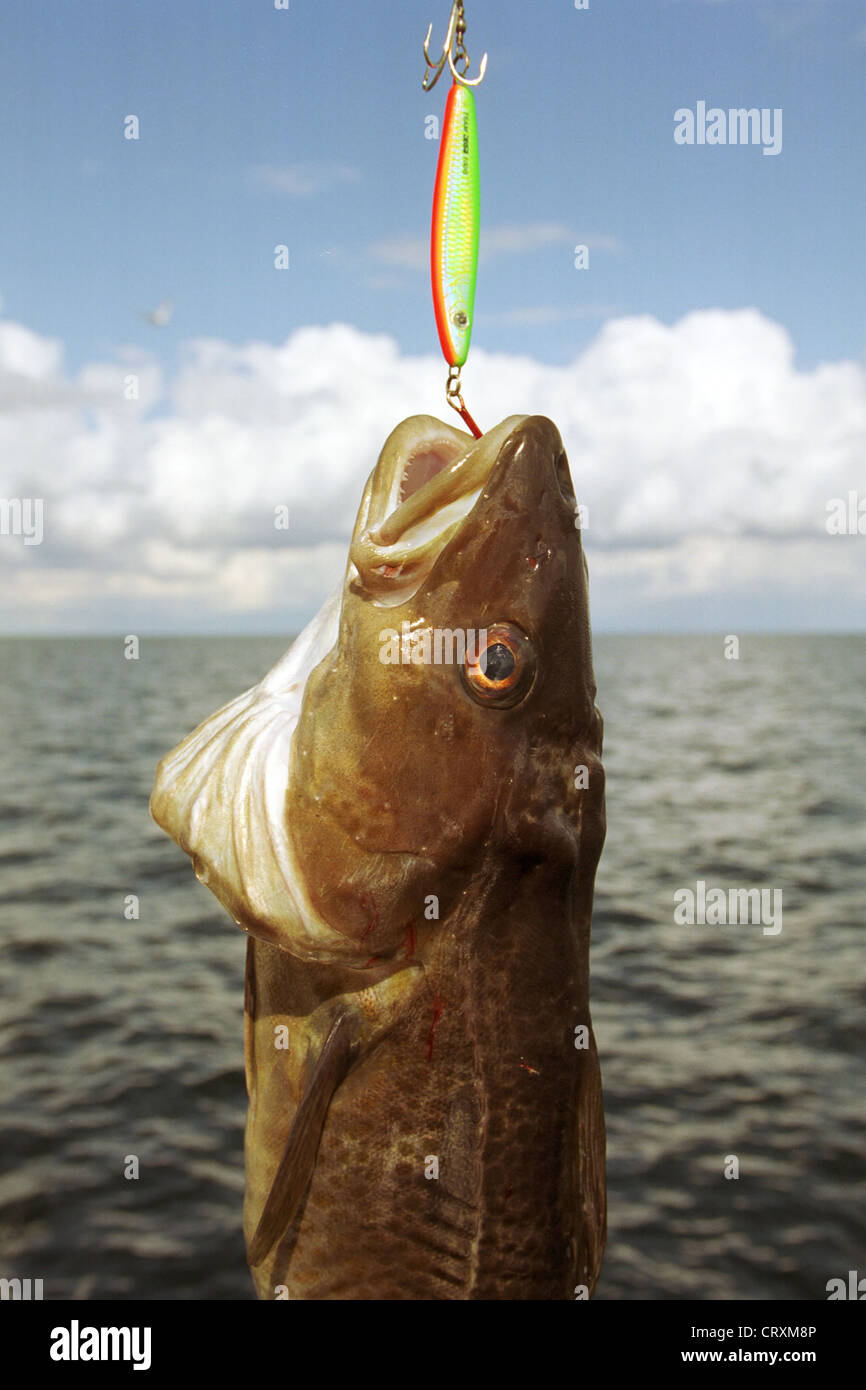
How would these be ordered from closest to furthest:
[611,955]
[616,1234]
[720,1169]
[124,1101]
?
[616,1234] < [720,1169] < [124,1101] < [611,955]

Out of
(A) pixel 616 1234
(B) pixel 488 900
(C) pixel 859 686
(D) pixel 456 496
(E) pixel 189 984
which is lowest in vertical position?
(A) pixel 616 1234

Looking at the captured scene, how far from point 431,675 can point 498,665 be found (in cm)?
15

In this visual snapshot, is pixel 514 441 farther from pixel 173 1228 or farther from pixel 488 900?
pixel 173 1228

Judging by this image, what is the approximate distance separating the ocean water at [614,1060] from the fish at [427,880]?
415 cm

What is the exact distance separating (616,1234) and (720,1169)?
963mm

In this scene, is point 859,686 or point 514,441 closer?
point 514,441

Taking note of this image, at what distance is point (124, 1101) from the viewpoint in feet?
26.5

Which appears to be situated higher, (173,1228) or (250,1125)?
(250,1125)

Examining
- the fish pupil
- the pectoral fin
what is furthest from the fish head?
the pectoral fin

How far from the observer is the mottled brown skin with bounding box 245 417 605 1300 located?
250 cm

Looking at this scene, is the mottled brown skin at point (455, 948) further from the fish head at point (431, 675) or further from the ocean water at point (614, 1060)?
the ocean water at point (614, 1060)

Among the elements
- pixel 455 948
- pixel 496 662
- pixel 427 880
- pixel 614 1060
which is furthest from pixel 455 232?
pixel 614 1060

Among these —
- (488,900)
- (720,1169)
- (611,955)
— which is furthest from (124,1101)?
(488,900)

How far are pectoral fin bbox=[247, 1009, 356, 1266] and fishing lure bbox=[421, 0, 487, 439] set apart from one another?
149 cm
